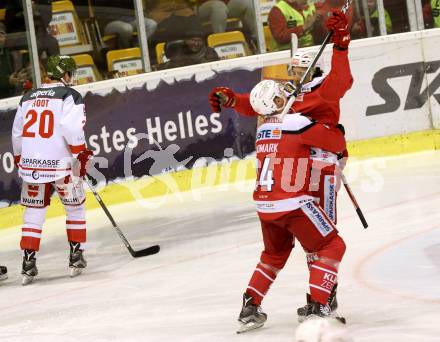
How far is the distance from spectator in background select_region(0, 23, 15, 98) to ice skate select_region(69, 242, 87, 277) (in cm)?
282

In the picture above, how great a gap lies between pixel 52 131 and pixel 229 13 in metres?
3.83

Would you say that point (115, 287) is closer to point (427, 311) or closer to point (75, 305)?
point (75, 305)

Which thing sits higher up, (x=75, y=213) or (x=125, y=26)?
(x=125, y=26)

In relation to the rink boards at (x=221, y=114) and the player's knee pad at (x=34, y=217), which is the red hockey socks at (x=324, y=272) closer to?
the player's knee pad at (x=34, y=217)

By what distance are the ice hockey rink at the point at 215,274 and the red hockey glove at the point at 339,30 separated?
126 centimetres

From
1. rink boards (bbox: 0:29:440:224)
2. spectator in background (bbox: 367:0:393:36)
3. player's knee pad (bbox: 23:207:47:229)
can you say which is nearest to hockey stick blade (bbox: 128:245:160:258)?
player's knee pad (bbox: 23:207:47:229)

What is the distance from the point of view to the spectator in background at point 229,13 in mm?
10805

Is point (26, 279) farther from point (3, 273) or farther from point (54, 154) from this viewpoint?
point (54, 154)

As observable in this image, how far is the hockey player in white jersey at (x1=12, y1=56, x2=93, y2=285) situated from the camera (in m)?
7.39

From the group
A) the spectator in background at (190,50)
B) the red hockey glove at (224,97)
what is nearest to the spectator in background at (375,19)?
the spectator in background at (190,50)

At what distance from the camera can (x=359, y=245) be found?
720 cm

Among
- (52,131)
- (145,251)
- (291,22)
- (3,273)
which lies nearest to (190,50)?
(291,22)

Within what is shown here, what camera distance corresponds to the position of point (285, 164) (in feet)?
16.9

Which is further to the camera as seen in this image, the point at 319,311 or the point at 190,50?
the point at 190,50
